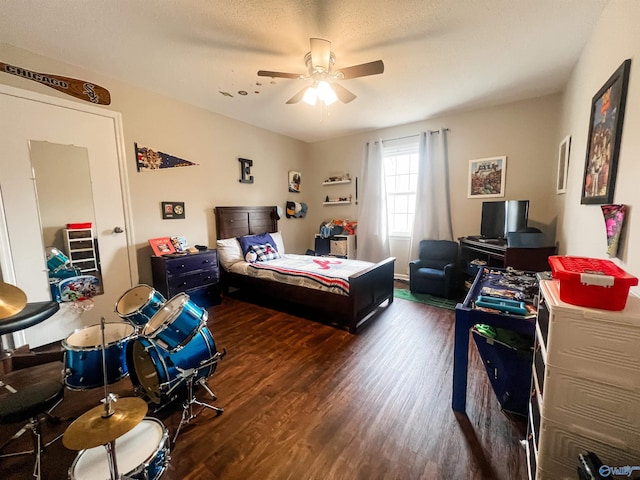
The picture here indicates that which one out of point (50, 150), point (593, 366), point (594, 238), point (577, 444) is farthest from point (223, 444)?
point (50, 150)

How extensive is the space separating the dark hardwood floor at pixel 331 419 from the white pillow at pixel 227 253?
4.46 feet

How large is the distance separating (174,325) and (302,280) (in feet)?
5.52

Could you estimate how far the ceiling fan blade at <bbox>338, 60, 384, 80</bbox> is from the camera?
2.00m

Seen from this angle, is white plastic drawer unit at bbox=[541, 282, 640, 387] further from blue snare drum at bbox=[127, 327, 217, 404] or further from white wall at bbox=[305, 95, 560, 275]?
white wall at bbox=[305, 95, 560, 275]

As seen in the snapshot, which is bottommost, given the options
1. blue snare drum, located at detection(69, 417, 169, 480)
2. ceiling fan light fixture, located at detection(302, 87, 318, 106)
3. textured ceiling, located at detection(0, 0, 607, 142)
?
blue snare drum, located at detection(69, 417, 169, 480)

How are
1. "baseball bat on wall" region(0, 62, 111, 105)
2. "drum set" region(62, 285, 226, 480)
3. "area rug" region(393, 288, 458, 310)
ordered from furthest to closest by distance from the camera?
1. "area rug" region(393, 288, 458, 310)
2. "baseball bat on wall" region(0, 62, 111, 105)
3. "drum set" region(62, 285, 226, 480)

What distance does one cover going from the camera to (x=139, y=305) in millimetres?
1842

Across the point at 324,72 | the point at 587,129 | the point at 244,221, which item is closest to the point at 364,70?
the point at 324,72

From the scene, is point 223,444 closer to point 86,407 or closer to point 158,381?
point 158,381

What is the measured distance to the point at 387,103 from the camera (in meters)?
3.40

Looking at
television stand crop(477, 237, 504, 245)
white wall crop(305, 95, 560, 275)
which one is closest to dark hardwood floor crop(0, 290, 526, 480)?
television stand crop(477, 237, 504, 245)

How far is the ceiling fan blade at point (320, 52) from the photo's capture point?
1.88 meters

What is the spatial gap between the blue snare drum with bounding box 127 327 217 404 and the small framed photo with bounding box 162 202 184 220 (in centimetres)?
208

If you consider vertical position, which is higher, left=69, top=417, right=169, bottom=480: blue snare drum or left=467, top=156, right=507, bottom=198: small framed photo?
left=467, top=156, right=507, bottom=198: small framed photo
